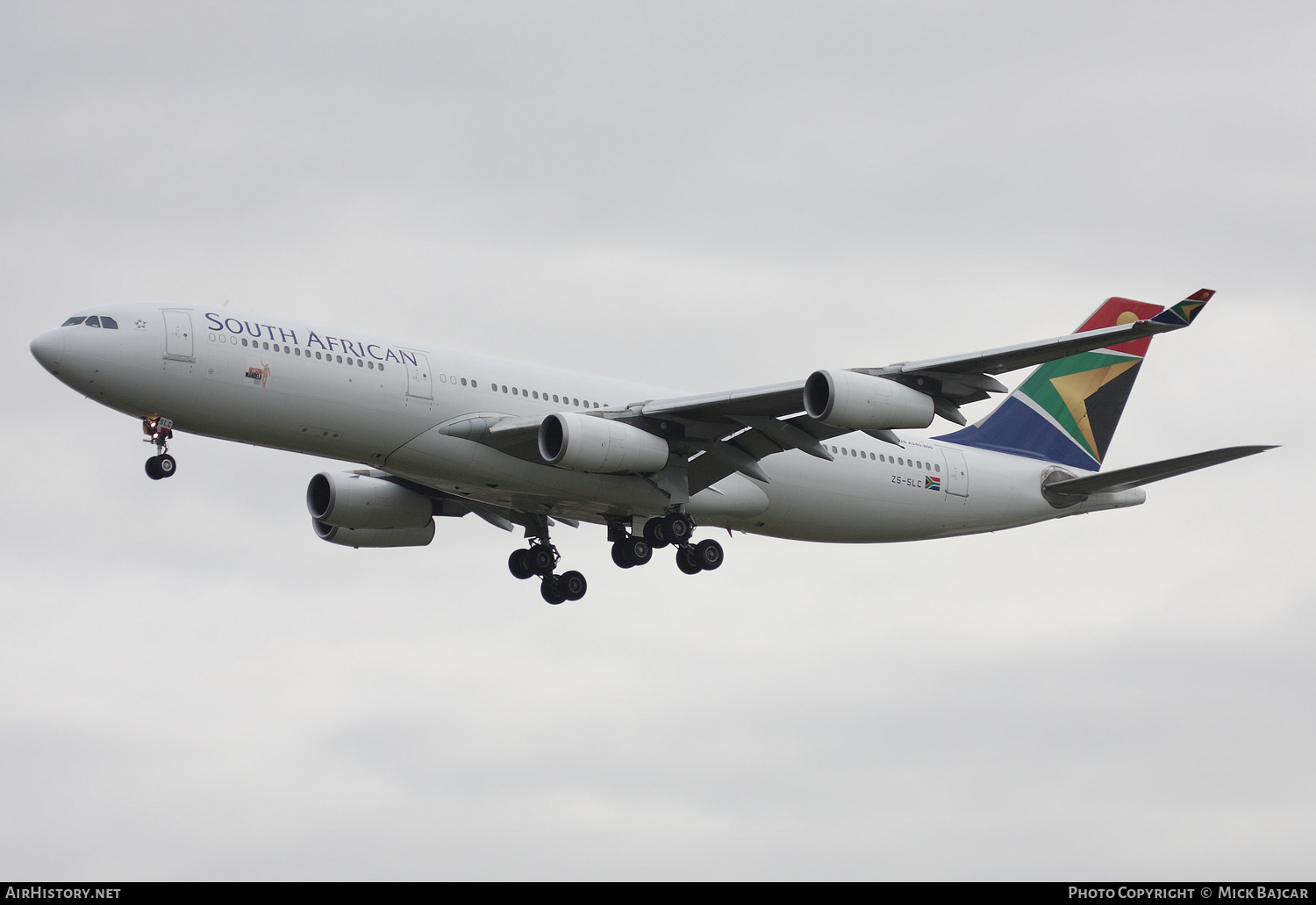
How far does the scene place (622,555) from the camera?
3906 cm

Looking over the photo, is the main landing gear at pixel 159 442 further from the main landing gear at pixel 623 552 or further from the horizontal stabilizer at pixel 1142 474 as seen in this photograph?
the horizontal stabilizer at pixel 1142 474

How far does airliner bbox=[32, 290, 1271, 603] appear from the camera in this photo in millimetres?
33094

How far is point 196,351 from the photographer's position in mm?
33125

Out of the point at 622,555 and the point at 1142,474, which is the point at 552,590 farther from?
the point at 1142,474

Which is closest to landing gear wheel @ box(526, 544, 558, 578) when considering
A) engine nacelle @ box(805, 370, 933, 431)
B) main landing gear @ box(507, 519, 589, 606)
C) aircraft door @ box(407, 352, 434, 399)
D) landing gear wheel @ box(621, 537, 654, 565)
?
main landing gear @ box(507, 519, 589, 606)

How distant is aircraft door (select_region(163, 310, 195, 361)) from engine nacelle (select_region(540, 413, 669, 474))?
7612 millimetres

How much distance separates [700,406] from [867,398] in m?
4.06

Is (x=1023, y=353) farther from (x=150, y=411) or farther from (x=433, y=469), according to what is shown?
(x=150, y=411)

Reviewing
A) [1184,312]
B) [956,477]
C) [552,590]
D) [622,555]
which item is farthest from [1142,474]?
[552,590]

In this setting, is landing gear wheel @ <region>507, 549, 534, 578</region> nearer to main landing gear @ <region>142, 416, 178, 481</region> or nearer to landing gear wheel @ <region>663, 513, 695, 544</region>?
landing gear wheel @ <region>663, 513, 695, 544</region>

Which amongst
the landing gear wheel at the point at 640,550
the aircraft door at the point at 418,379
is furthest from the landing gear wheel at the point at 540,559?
the aircraft door at the point at 418,379

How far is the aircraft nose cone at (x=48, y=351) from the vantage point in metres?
32.5

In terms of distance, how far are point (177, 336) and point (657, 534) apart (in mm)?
11994

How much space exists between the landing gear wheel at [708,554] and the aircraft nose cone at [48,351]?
15.2 m
